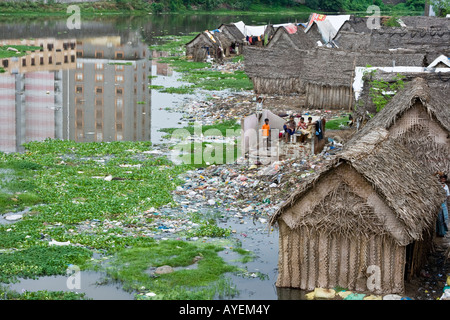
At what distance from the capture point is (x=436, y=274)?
39.0ft

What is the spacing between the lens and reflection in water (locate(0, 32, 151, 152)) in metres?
A: 24.0

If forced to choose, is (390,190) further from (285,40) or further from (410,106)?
(285,40)

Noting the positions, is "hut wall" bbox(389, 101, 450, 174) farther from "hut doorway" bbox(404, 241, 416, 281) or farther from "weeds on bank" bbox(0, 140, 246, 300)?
"weeds on bank" bbox(0, 140, 246, 300)

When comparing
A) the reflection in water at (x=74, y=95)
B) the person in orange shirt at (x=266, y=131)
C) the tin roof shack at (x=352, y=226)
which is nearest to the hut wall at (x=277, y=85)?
the reflection in water at (x=74, y=95)

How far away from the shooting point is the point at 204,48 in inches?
1742

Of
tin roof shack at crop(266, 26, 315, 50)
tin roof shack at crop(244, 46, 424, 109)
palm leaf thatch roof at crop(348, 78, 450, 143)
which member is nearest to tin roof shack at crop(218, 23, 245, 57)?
tin roof shack at crop(266, 26, 315, 50)

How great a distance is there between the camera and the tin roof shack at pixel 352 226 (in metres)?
10.7

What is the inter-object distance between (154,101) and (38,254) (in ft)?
61.4

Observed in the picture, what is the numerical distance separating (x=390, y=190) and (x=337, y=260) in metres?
1.35

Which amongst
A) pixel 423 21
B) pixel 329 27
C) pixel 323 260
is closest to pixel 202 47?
pixel 329 27

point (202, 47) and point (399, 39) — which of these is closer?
point (399, 39)

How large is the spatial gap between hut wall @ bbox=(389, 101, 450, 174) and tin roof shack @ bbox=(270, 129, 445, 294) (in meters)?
4.19
